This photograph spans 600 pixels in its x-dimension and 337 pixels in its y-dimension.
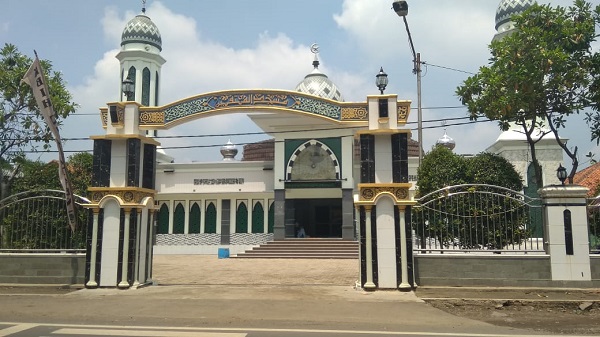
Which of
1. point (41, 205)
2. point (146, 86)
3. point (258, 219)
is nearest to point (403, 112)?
point (41, 205)

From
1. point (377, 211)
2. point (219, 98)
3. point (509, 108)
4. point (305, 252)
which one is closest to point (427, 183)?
point (509, 108)

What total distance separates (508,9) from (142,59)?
1979 cm

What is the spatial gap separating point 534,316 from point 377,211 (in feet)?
12.4

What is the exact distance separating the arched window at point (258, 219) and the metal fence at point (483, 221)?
1274 cm

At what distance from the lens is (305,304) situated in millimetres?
9141

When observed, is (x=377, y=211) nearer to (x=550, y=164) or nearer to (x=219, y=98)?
(x=219, y=98)

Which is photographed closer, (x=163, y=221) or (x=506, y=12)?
(x=506, y=12)

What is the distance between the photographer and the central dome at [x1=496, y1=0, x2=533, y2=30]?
24.3m

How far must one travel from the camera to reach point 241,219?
25672 millimetres

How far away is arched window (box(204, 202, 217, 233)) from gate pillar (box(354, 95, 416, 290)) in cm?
1591

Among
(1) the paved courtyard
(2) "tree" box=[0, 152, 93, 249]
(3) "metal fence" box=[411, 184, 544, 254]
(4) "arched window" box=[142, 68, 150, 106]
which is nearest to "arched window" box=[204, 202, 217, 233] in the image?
(1) the paved courtyard

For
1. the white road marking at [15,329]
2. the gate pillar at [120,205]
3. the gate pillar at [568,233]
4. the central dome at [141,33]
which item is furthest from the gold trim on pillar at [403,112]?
the central dome at [141,33]

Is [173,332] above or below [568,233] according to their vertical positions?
below

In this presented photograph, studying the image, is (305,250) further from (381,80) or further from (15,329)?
(15,329)
